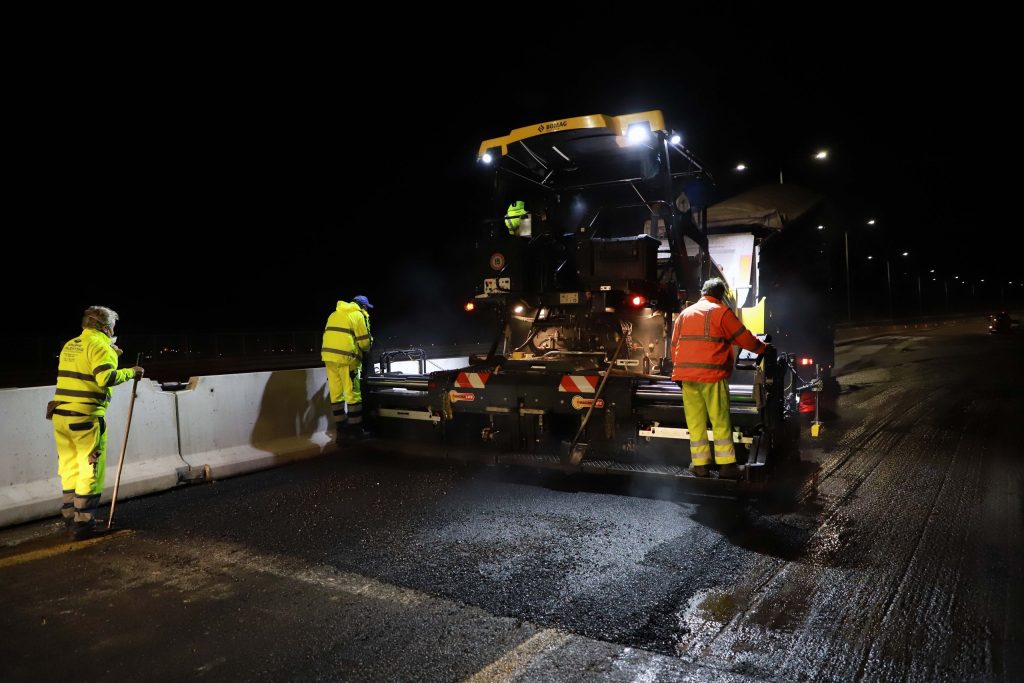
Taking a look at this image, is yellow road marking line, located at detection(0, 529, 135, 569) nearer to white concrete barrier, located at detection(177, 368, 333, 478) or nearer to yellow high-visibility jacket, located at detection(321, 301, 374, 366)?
white concrete barrier, located at detection(177, 368, 333, 478)

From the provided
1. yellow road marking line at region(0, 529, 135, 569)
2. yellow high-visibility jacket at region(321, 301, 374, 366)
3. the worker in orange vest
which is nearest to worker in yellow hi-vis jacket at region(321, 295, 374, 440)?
yellow high-visibility jacket at region(321, 301, 374, 366)

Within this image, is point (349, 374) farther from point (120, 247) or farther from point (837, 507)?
point (120, 247)

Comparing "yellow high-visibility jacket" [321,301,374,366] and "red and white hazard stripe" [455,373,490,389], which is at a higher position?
"yellow high-visibility jacket" [321,301,374,366]

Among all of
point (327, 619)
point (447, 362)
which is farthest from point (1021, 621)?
point (447, 362)

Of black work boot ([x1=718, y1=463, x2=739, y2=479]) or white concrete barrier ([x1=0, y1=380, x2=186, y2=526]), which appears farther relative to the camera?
white concrete barrier ([x1=0, y1=380, x2=186, y2=526])

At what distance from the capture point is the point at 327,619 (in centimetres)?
373

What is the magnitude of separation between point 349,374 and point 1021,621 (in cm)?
647

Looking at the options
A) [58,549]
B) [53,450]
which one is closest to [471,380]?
[58,549]

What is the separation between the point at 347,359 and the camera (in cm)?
802

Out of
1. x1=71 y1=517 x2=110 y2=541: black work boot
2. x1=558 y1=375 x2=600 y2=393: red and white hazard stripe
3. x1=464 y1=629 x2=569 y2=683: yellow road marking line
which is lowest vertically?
x1=464 y1=629 x2=569 y2=683: yellow road marking line

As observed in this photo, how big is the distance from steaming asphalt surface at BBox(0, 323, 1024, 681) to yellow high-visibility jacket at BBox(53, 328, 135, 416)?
3.39 ft

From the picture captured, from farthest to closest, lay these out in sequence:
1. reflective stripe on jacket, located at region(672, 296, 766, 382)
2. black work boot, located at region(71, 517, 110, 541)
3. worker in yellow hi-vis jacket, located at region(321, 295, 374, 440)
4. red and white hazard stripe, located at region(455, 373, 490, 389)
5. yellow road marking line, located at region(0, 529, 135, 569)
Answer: worker in yellow hi-vis jacket, located at region(321, 295, 374, 440) → red and white hazard stripe, located at region(455, 373, 490, 389) → reflective stripe on jacket, located at region(672, 296, 766, 382) → black work boot, located at region(71, 517, 110, 541) → yellow road marking line, located at region(0, 529, 135, 569)

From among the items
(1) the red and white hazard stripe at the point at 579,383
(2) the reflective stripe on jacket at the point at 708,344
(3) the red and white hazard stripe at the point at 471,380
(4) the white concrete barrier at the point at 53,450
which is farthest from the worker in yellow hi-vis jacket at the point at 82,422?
(2) the reflective stripe on jacket at the point at 708,344

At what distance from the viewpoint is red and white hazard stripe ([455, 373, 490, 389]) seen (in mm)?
6875
